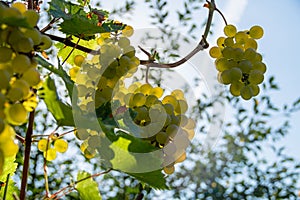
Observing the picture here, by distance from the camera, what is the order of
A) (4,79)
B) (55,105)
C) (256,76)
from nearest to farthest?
1. (4,79)
2. (55,105)
3. (256,76)

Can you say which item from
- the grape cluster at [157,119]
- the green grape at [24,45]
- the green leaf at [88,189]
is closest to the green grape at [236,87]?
the grape cluster at [157,119]

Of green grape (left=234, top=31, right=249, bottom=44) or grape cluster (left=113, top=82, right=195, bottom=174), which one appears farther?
green grape (left=234, top=31, right=249, bottom=44)

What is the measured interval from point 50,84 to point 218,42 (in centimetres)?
36

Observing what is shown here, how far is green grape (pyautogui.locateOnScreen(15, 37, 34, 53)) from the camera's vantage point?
442mm

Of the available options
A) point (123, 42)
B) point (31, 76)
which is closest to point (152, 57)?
point (123, 42)

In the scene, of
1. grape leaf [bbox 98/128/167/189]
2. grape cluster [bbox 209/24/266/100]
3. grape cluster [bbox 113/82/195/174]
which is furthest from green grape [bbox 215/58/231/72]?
grape leaf [bbox 98/128/167/189]

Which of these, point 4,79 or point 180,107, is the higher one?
point 180,107

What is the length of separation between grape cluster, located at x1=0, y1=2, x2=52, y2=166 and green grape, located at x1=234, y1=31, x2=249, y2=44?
38cm

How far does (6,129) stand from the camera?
402 mm

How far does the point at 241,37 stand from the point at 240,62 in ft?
0.17

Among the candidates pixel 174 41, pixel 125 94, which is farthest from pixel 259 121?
pixel 125 94

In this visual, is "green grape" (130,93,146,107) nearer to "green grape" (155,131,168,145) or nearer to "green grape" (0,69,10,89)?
"green grape" (155,131,168,145)

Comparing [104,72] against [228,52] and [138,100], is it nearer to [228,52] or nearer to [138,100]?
[138,100]

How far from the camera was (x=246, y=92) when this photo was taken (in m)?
0.72
